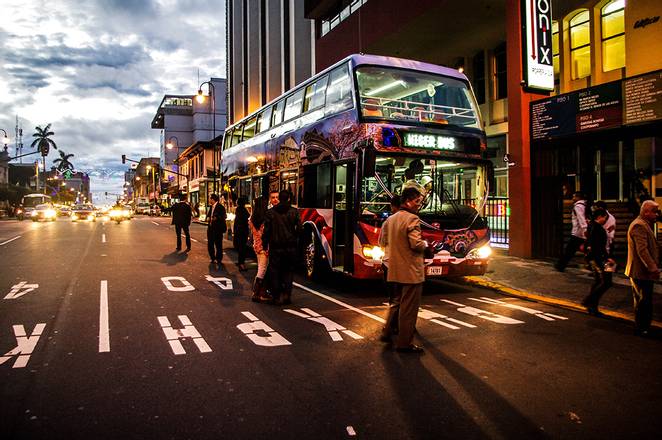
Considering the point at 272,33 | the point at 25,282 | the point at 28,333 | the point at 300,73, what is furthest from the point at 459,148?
the point at 272,33

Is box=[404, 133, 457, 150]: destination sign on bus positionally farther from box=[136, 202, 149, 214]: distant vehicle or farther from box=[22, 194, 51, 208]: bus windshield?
box=[136, 202, 149, 214]: distant vehicle

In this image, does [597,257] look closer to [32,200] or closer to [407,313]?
[407,313]

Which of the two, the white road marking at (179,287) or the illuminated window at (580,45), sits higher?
the illuminated window at (580,45)

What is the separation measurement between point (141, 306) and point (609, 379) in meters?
6.63

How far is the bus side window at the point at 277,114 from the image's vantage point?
43.3 feet

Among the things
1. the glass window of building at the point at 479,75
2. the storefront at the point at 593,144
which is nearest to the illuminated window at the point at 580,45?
the storefront at the point at 593,144

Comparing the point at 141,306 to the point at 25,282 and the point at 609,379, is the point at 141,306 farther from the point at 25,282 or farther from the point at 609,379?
the point at 609,379

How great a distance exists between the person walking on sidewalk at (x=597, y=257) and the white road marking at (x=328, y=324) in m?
3.90

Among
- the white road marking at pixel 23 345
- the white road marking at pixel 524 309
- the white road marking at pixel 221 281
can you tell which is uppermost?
the white road marking at pixel 221 281

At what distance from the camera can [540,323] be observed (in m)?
7.40

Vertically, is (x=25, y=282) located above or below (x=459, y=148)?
below

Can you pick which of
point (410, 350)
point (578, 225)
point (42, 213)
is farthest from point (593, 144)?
point (42, 213)

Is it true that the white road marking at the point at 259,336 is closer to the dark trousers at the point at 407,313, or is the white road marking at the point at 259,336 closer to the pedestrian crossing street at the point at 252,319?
the pedestrian crossing street at the point at 252,319

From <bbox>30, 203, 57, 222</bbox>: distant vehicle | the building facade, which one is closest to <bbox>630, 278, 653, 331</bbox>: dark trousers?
the building facade
